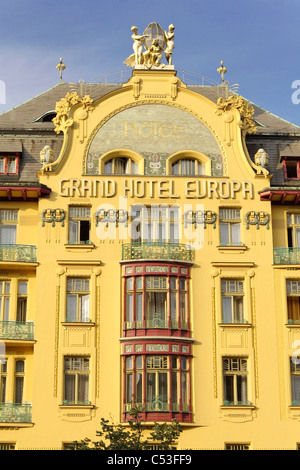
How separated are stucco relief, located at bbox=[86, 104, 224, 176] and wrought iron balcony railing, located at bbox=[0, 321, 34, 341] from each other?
8345 millimetres

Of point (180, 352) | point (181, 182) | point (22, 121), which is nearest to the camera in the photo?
point (180, 352)

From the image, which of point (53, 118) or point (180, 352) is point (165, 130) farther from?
point (180, 352)

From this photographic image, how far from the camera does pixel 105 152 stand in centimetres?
5019

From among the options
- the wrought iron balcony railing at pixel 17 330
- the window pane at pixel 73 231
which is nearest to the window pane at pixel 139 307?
the window pane at pixel 73 231

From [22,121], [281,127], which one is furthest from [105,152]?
[281,127]

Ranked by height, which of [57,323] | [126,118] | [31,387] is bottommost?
[31,387]

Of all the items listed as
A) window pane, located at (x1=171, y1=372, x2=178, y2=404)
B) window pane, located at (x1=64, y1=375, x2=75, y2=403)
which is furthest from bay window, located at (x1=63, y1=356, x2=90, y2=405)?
window pane, located at (x1=171, y1=372, x2=178, y2=404)

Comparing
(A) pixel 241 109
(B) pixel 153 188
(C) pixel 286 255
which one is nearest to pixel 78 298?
(B) pixel 153 188

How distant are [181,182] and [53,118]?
7746 mm

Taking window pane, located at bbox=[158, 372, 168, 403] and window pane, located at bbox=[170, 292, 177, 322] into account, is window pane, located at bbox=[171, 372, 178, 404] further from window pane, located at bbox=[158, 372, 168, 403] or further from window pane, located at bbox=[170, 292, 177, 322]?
window pane, located at bbox=[170, 292, 177, 322]

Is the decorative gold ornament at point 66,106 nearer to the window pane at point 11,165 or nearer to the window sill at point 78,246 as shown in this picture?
the window pane at point 11,165

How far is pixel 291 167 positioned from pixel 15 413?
61.5ft

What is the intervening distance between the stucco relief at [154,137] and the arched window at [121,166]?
58cm

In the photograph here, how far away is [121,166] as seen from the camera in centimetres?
5047
